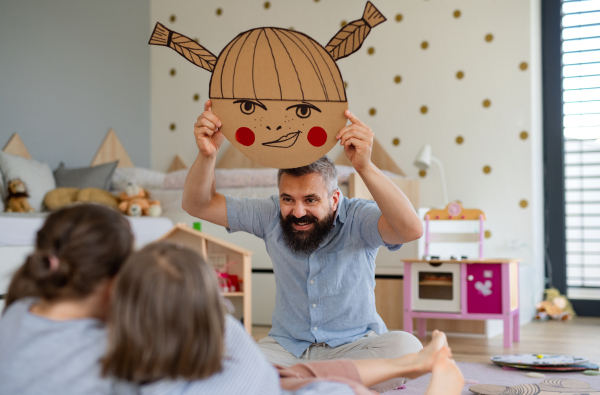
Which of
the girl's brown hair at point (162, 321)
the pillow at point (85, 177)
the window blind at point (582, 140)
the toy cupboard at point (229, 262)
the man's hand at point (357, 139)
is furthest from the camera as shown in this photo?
the pillow at point (85, 177)

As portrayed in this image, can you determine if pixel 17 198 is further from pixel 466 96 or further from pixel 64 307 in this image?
pixel 466 96

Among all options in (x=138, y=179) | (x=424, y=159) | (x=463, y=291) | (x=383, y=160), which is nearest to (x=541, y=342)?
(x=463, y=291)

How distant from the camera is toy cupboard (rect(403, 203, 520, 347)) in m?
2.46

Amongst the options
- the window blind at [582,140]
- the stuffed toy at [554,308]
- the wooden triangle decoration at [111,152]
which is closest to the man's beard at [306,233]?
the stuffed toy at [554,308]

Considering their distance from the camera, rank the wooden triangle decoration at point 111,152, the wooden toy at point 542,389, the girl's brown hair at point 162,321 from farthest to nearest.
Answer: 1. the wooden triangle decoration at point 111,152
2. the wooden toy at point 542,389
3. the girl's brown hair at point 162,321

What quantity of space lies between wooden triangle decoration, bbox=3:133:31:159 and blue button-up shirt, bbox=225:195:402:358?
2395 millimetres

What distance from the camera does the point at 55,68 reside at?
3650mm

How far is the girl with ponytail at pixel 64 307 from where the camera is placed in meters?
0.72

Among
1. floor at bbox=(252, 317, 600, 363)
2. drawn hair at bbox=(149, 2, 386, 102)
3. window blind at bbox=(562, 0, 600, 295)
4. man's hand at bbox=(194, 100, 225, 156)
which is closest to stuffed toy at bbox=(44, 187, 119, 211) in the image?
floor at bbox=(252, 317, 600, 363)

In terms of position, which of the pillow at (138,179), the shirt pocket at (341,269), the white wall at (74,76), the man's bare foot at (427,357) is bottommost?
the man's bare foot at (427,357)

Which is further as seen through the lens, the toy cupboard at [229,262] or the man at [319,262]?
the toy cupboard at [229,262]

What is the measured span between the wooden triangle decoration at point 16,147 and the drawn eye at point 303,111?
2.70 meters

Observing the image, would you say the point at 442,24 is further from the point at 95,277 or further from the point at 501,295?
the point at 95,277

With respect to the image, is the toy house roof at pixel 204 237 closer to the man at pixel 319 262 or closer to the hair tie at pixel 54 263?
the man at pixel 319 262
